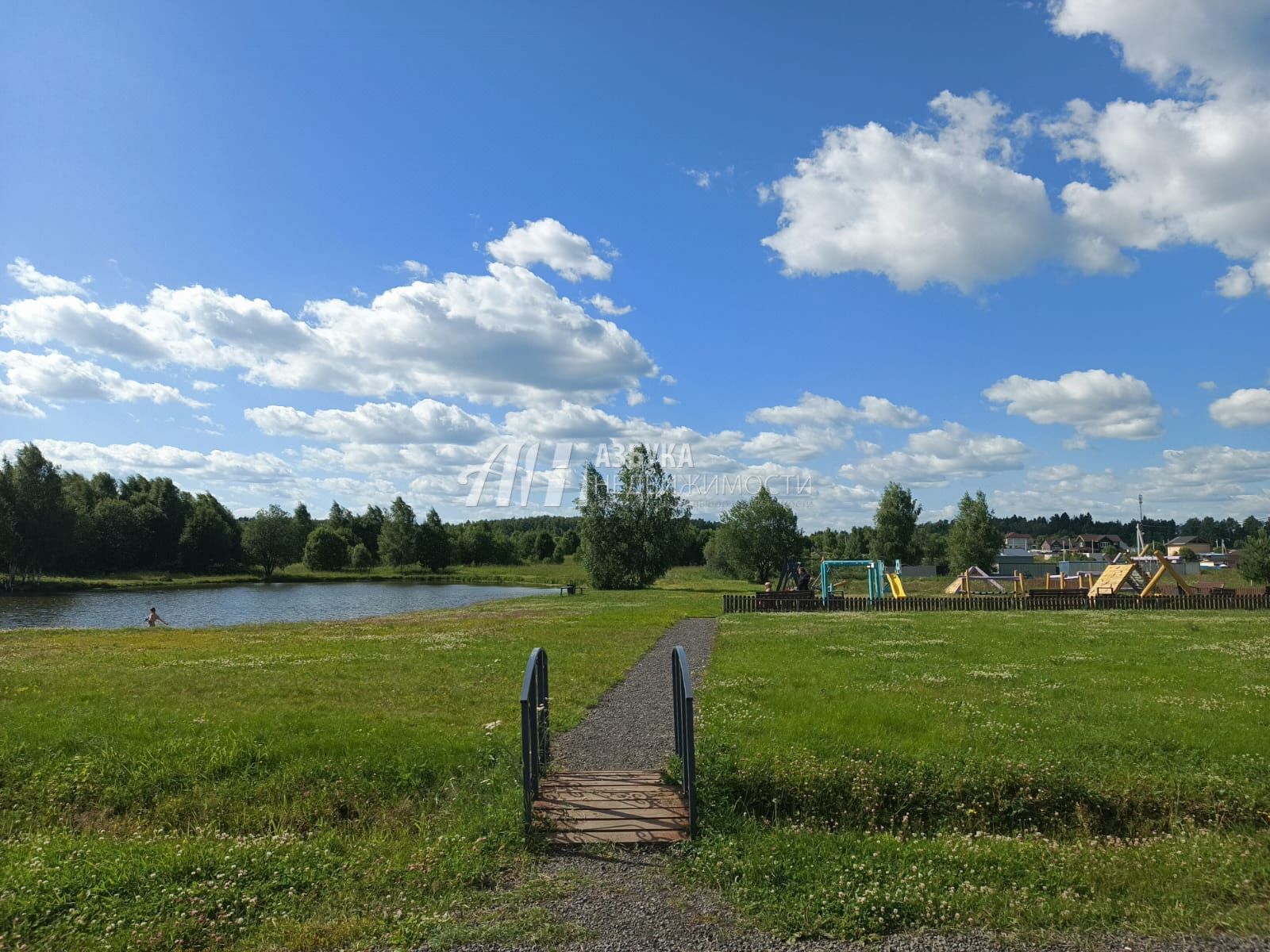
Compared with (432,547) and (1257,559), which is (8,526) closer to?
(432,547)

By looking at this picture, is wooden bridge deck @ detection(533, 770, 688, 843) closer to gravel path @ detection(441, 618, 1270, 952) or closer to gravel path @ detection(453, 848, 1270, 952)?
gravel path @ detection(441, 618, 1270, 952)

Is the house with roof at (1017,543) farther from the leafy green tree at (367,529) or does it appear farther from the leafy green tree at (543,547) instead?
the leafy green tree at (367,529)

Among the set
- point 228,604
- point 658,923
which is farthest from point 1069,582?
point 228,604

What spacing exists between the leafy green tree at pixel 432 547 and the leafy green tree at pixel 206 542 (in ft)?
79.4

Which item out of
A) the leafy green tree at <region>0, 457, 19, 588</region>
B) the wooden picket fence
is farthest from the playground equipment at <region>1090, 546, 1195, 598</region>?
the leafy green tree at <region>0, 457, 19, 588</region>

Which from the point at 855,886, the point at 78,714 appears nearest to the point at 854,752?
the point at 855,886

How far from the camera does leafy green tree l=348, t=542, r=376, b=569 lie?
116125 mm

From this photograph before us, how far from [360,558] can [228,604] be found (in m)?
60.7

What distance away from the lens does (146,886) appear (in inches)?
246

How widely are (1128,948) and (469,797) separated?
18.6ft

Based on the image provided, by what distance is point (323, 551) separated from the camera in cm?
11238

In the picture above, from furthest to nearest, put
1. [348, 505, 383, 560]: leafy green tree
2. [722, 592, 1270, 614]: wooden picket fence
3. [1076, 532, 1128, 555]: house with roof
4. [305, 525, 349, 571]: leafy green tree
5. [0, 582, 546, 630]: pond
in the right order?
[1076, 532, 1128, 555]: house with roof → [348, 505, 383, 560]: leafy green tree → [305, 525, 349, 571]: leafy green tree → [0, 582, 546, 630]: pond → [722, 592, 1270, 614]: wooden picket fence

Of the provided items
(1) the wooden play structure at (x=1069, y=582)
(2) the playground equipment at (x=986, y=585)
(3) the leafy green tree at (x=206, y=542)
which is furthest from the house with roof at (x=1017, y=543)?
(3) the leafy green tree at (x=206, y=542)

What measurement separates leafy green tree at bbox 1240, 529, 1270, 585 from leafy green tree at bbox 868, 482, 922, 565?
29757 mm
